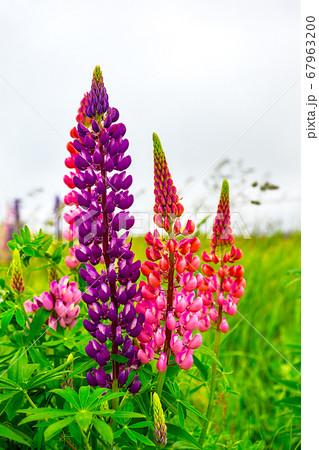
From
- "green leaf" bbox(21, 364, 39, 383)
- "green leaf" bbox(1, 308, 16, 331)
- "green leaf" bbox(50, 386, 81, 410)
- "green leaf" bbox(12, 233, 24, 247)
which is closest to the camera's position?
"green leaf" bbox(50, 386, 81, 410)

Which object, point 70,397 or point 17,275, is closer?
point 70,397

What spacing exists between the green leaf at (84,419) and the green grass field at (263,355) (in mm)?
966

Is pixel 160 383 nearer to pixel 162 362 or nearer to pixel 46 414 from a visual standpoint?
pixel 162 362

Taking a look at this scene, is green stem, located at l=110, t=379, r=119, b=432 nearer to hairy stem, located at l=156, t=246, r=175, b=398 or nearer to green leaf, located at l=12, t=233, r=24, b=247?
hairy stem, located at l=156, t=246, r=175, b=398

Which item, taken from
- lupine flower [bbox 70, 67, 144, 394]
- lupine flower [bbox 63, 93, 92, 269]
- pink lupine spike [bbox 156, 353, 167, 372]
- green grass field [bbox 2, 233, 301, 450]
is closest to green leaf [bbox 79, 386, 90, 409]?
lupine flower [bbox 70, 67, 144, 394]

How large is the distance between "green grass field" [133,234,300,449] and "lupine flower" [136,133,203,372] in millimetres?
665

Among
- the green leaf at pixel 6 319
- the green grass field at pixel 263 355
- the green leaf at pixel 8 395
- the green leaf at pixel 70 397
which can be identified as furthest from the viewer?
the green grass field at pixel 263 355

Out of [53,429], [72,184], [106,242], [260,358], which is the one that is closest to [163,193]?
[106,242]

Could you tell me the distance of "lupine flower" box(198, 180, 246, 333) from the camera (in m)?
1.92

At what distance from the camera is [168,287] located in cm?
159

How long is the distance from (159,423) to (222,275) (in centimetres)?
70

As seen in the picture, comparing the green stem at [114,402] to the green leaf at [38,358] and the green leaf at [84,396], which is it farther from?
the green leaf at [38,358]

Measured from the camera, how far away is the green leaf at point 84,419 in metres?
1.26

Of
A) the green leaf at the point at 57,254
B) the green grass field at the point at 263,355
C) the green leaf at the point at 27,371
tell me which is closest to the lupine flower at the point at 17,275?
the green leaf at the point at 57,254
